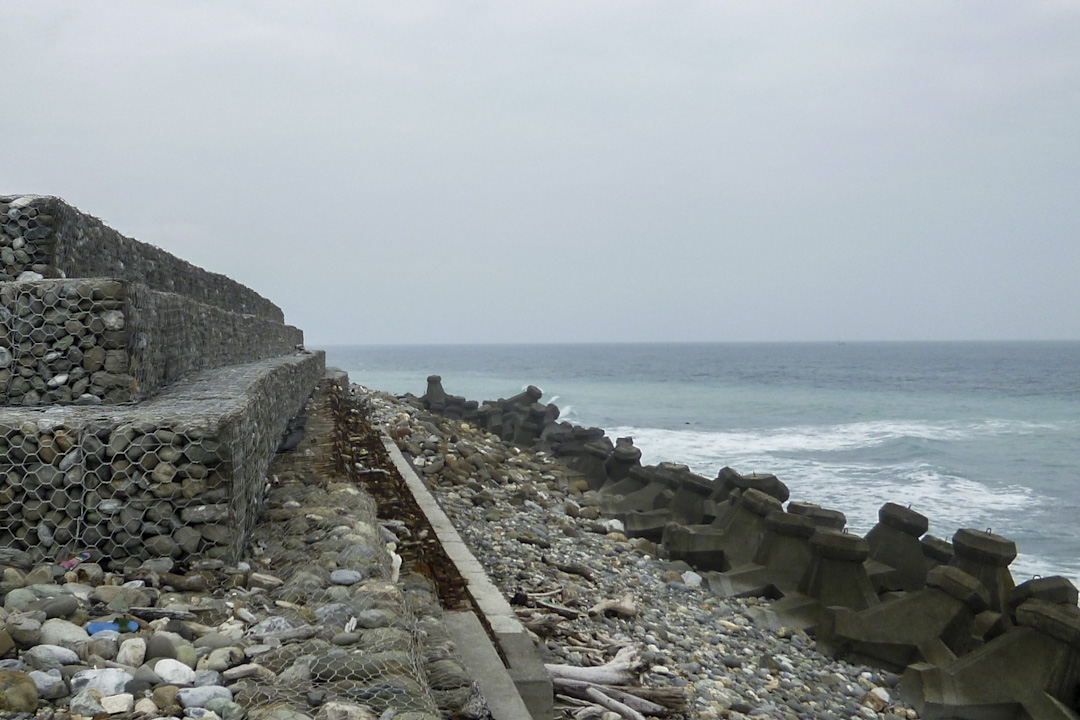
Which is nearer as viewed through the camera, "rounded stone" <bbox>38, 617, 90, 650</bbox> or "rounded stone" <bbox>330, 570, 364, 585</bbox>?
"rounded stone" <bbox>38, 617, 90, 650</bbox>

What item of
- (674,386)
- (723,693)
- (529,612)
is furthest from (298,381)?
(674,386)

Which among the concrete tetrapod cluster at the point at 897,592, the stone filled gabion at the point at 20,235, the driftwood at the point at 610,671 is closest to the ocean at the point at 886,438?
the concrete tetrapod cluster at the point at 897,592

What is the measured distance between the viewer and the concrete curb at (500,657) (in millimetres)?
3795

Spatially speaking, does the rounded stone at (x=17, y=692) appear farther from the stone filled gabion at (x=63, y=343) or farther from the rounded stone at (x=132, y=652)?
the stone filled gabion at (x=63, y=343)

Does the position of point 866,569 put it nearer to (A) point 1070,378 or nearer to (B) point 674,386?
(B) point 674,386

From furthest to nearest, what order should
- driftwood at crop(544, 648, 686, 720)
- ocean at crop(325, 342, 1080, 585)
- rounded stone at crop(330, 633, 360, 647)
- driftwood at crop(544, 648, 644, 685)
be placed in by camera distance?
ocean at crop(325, 342, 1080, 585), driftwood at crop(544, 648, 644, 685), driftwood at crop(544, 648, 686, 720), rounded stone at crop(330, 633, 360, 647)

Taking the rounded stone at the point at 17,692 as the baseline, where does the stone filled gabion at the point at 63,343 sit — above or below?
above

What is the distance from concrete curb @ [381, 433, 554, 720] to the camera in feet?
12.5

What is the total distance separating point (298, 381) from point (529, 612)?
489cm

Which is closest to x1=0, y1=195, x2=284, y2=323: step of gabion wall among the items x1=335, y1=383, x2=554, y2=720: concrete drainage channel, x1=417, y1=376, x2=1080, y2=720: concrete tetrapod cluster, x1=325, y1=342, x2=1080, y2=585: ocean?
x1=335, y1=383, x2=554, y2=720: concrete drainage channel

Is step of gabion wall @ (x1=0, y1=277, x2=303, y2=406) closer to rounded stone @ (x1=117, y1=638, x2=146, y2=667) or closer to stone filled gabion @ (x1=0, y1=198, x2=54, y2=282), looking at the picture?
stone filled gabion @ (x1=0, y1=198, x2=54, y2=282)

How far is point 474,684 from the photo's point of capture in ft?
10.4

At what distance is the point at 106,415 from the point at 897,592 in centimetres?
931

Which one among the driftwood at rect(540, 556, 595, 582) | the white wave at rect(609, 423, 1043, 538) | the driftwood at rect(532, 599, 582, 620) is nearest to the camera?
the driftwood at rect(532, 599, 582, 620)
